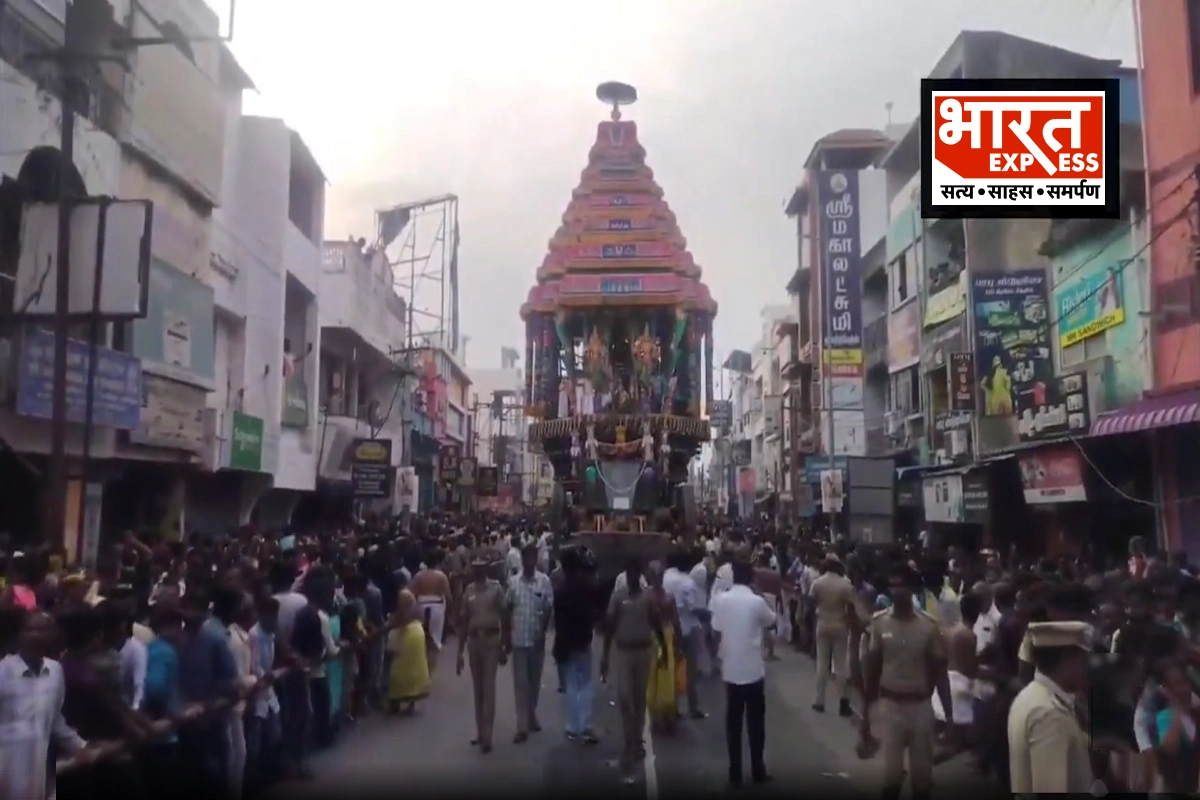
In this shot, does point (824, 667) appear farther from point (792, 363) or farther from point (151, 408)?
point (792, 363)

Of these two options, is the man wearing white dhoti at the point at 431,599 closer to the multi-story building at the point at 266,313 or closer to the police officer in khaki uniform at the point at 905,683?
the police officer in khaki uniform at the point at 905,683

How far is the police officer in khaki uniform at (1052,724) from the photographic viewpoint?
3.95 metres

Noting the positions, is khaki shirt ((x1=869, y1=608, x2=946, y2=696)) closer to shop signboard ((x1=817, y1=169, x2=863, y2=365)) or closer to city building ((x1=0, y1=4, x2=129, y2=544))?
city building ((x1=0, y1=4, x2=129, y2=544))

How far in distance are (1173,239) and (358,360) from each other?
2751cm

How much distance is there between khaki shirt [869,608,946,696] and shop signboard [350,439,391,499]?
22940 millimetres

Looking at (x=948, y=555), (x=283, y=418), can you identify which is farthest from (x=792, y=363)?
(x=948, y=555)

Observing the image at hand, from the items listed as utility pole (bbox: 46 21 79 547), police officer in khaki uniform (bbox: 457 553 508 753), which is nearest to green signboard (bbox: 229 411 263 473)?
utility pole (bbox: 46 21 79 547)

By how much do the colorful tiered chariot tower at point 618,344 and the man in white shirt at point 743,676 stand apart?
70.0 feet

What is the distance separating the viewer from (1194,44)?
1490 cm

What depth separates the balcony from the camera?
33.2 metres

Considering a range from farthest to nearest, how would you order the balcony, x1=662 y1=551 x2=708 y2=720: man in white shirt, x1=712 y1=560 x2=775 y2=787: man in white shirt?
the balcony < x1=662 y1=551 x2=708 y2=720: man in white shirt < x1=712 y1=560 x2=775 y2=787: man in white shirt

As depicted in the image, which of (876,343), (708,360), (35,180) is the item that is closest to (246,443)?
(35,180)

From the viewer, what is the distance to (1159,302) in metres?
15.8

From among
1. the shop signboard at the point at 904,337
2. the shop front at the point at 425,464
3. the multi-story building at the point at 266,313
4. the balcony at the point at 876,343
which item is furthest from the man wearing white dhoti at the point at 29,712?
the shop front at the point at 425,464
